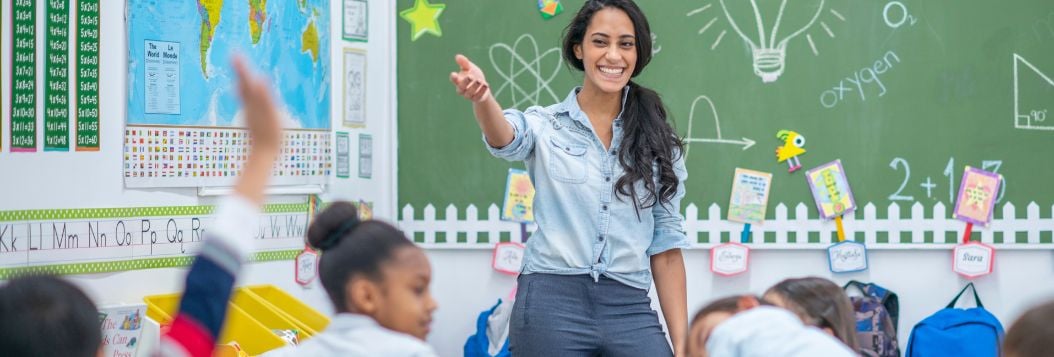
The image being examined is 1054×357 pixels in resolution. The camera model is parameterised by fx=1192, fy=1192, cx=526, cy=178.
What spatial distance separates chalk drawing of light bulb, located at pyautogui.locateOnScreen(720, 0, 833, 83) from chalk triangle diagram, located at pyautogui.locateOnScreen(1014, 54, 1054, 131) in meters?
0.65

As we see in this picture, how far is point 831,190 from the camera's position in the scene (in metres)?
3.80

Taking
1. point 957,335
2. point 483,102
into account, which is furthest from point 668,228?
point 957,335

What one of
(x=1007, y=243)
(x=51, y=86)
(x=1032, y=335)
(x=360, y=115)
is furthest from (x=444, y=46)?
(x=1032, y=335)

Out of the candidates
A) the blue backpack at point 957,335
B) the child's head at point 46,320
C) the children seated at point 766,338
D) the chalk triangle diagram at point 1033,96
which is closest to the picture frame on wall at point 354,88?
the blue backpack at point 957,335

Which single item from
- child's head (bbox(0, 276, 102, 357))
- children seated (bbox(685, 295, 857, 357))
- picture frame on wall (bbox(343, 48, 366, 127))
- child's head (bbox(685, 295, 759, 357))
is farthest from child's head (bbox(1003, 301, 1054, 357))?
picture frame on wall (bbox(343, 48, 366, 127))

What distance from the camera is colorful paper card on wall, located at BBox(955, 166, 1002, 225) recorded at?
370 cm

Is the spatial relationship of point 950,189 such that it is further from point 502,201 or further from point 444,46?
point 444,46

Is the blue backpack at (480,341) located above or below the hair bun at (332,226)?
below

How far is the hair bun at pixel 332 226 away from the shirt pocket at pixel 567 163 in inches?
27.4

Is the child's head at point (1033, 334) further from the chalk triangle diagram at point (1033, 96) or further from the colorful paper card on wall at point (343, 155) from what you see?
the colorful paper card on wall at point (343, 155)

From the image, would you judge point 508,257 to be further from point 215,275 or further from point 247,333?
point 215,275

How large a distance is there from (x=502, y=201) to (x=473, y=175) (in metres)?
0.13

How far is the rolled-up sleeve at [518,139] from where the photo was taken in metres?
2.36

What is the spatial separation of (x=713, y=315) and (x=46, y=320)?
0.89m
